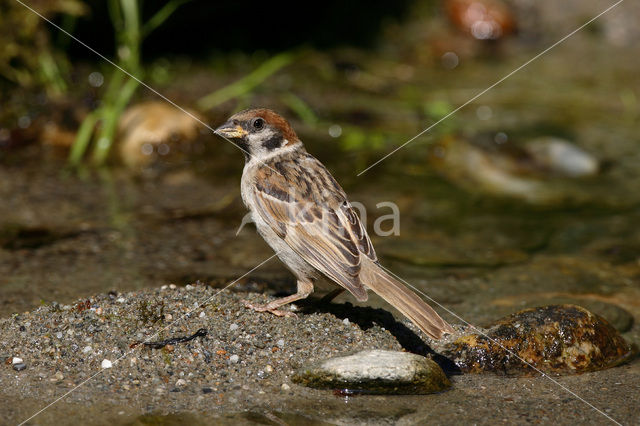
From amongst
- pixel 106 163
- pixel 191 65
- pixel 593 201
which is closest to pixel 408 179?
pixel 593 201

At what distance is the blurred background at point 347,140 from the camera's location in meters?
5.55

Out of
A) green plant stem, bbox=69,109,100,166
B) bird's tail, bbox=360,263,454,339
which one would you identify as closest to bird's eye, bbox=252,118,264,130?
bird's tail, bbox=360,263,454,339

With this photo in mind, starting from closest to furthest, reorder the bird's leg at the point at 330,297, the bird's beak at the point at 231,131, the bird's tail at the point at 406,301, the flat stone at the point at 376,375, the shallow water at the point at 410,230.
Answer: the flat stone at the point at 376,375 < the shallow water at the point at 410,230 < the bird's tail at the point at 406,301 < the bird's leg at the point at 330,297 < the bird's beak at the point at 231,131

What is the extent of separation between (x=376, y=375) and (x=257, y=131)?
188 cm

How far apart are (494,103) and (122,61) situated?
4.24 meters

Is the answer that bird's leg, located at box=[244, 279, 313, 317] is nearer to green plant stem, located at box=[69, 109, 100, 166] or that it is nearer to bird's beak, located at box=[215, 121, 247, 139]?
bird's beak, located at box=[215, 121, 247, 139]

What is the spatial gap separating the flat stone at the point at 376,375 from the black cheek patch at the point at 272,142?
1.65 meters

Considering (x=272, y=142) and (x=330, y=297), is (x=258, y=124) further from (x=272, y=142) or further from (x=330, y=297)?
(x=330, y=297)

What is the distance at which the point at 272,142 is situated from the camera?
492 centimetres

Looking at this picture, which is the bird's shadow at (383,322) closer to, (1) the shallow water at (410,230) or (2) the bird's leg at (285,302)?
(2) the bird's leg at (285,302)

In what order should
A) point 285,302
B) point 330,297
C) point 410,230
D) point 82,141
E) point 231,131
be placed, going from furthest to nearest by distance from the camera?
point 82,141 → point 410,230 → point 231,131 → point 330,297 → point 285,302

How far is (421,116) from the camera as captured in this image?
28.7 ft

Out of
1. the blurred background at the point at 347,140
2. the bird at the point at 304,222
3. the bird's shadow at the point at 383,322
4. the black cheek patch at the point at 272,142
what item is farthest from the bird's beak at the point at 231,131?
the bird's shadow at the point at 383,322

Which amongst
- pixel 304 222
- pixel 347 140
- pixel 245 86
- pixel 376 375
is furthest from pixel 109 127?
pixel 376 375
